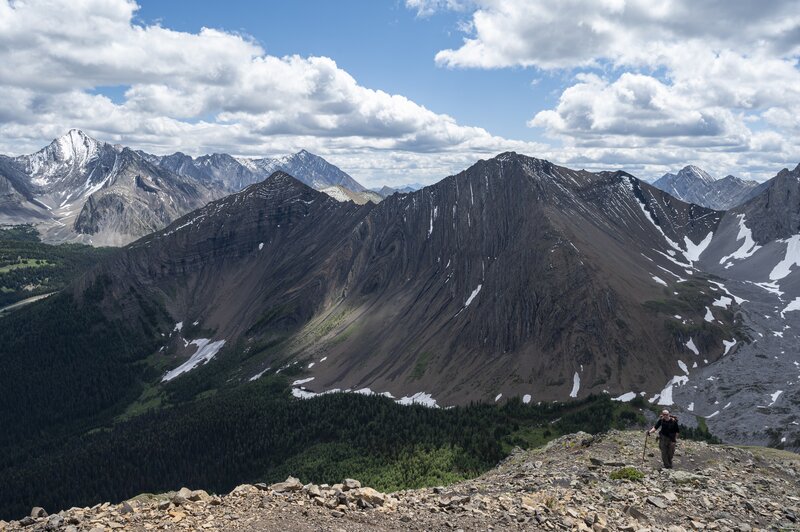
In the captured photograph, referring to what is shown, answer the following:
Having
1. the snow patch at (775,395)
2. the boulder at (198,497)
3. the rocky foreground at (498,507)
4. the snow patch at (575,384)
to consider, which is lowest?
the snow patch at (575,384)

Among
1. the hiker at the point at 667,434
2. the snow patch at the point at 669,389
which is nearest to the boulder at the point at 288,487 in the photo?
the hiker at the point at 667,434

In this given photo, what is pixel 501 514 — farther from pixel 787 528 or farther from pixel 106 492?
pixel 106 492

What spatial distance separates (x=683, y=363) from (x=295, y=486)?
19868 cm

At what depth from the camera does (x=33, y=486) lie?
181 metres

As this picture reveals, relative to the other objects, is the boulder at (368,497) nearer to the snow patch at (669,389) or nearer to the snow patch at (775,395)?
the snow patch at (669,389)

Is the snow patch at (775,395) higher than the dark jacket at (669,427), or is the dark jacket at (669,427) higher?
the dark jacket at (669,427)

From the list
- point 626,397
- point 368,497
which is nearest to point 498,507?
point 368,497

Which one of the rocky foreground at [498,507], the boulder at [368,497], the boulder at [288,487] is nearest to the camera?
the rocky foreground at [498,507]

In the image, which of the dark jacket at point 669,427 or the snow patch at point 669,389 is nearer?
the dark jacket at point 669,427

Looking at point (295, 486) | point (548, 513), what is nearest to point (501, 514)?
point (548, 513)

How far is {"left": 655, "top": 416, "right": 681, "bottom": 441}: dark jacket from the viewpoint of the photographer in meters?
36.9

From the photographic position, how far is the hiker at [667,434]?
3694 cm

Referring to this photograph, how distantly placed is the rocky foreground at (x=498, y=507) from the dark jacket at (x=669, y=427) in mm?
2523

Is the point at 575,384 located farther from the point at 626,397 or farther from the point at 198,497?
the point at 198,497
